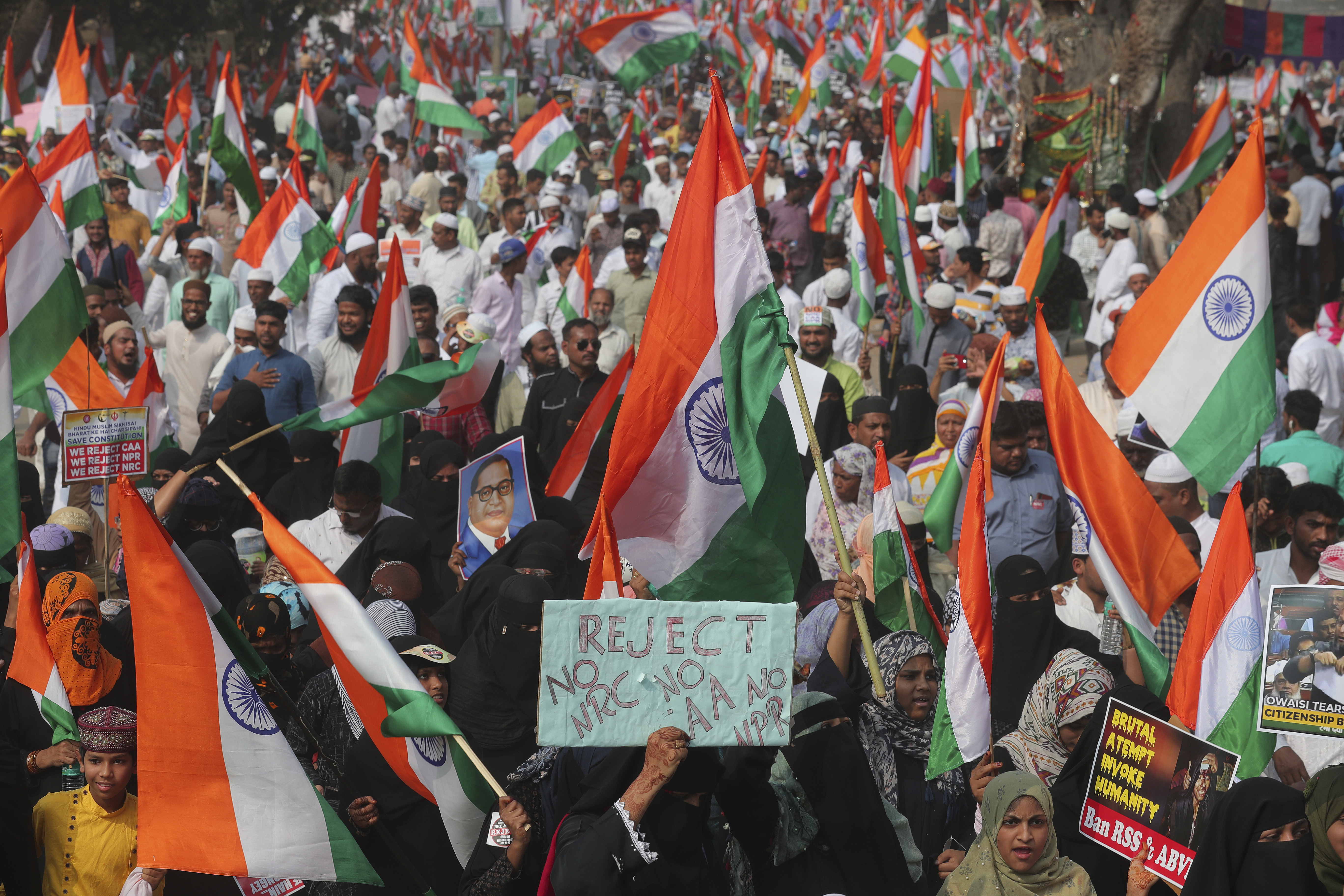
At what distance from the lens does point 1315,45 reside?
745 inches

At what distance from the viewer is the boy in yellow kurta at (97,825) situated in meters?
3.92

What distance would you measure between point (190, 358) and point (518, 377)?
199 cm

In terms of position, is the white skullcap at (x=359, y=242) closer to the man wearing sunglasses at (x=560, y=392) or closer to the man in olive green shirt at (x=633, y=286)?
the man in olive green shirt at (x=633, y=286)

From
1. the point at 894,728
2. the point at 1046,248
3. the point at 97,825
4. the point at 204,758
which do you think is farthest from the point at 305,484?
the point at 1046,248

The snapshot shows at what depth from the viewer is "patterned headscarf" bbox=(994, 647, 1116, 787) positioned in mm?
4266

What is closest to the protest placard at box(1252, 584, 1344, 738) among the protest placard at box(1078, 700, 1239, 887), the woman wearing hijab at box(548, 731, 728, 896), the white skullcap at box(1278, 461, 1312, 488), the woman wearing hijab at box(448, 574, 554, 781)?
the protest placard at box(1078, 700, 1239, 887)

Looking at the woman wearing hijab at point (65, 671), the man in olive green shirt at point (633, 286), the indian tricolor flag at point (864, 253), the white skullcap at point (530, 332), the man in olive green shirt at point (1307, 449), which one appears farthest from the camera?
the man in olive green shirt at point (633, 286)

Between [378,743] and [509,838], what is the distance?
20.3 inches

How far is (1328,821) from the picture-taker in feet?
10.6

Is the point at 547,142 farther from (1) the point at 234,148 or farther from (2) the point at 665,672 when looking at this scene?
(2) the point at 665,672

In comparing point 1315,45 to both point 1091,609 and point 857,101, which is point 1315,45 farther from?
point 1091,609

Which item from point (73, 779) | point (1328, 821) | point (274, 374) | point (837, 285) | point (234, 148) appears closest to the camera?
point (1328, 821)

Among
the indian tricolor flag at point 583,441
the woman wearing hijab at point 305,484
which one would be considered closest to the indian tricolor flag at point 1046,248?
Result: the indian tricolor flag at point 583,441

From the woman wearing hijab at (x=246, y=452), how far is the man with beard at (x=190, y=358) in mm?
1416
